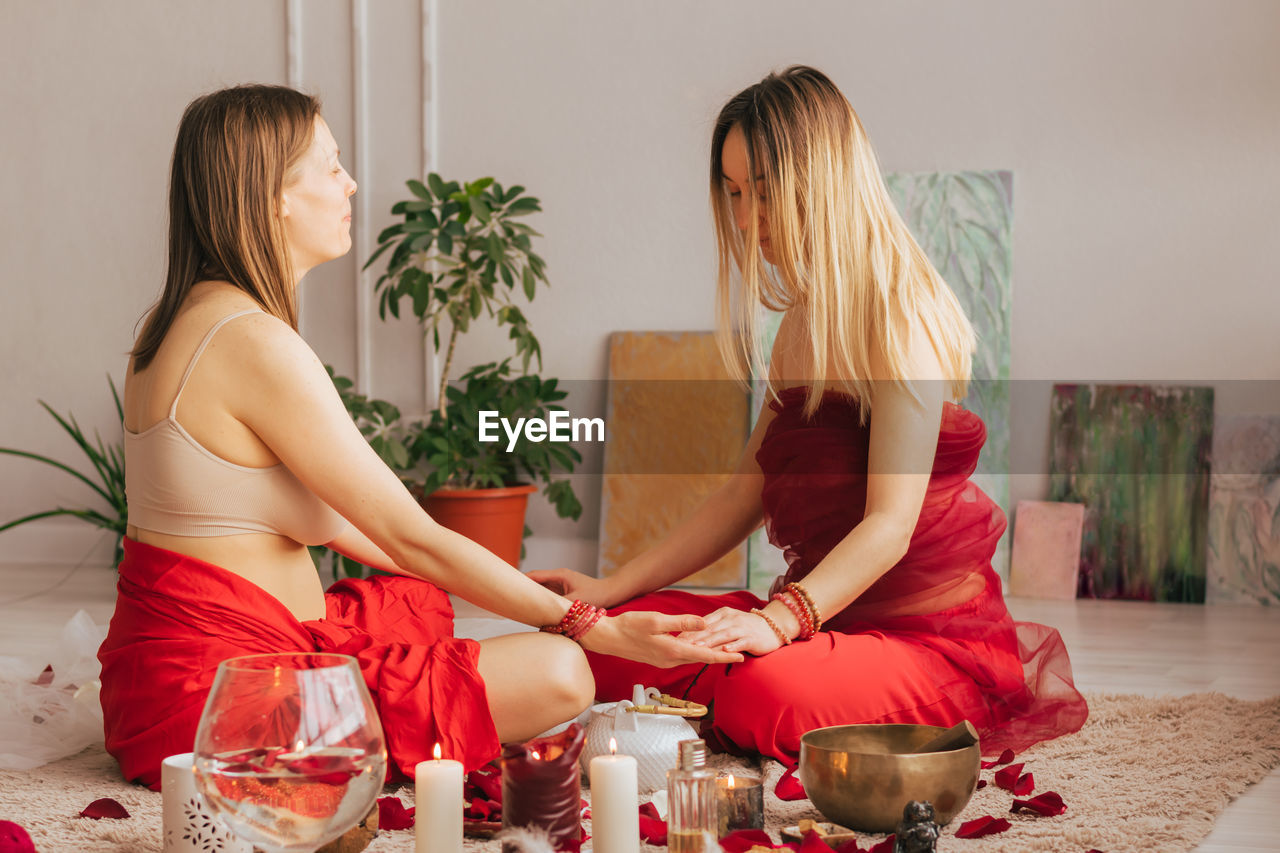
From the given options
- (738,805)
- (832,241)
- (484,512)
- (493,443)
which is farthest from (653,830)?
(493,443)

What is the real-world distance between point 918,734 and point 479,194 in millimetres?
2933

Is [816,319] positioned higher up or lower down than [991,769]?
higher up

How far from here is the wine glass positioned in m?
0.95

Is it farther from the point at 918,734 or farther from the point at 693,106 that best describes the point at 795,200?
the point at 693,106

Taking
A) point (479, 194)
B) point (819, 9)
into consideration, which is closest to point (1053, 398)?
point (819, 9)

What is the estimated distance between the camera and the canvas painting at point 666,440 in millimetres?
4383

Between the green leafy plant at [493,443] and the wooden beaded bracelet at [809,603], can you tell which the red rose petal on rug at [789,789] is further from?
the green leafy plant at [493,443]

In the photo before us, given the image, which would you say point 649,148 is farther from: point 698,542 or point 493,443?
point 698,542

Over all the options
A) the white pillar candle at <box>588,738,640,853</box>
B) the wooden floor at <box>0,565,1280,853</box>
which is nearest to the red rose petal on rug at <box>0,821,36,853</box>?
the white pillar candle at <box>588,738,640,853</box>

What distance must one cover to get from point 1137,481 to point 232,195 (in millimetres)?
3274

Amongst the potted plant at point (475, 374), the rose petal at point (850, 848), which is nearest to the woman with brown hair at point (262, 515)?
the rose petal at point (850, 848)

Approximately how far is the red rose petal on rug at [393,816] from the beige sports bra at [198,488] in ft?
1.46

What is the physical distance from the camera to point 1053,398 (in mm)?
4188

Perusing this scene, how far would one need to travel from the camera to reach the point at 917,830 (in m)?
1.36
